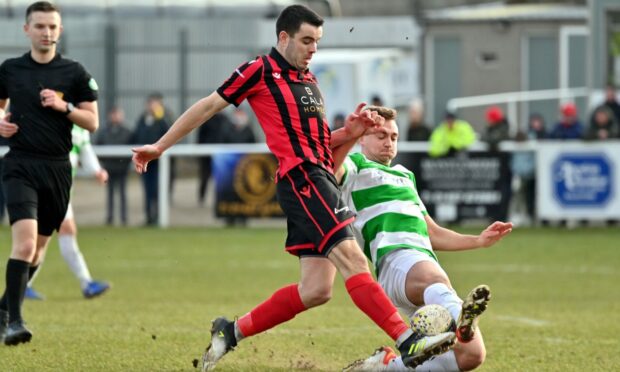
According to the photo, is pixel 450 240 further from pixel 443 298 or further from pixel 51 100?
pixel 51 100

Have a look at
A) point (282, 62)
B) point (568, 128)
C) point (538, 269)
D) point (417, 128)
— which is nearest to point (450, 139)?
point (417, 128)

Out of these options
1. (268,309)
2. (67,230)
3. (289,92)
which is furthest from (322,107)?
(67,230)

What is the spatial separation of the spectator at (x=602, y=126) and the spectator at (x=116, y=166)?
24.6 ft

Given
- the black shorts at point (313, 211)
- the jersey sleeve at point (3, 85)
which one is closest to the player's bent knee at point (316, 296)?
the black shorts at point (313, 211)

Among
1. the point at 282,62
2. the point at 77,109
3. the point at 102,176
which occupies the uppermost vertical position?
the point at 282,62

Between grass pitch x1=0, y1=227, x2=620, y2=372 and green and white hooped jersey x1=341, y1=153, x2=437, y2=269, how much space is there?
1036 mm

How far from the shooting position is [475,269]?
16078mm

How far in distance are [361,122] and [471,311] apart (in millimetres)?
1306

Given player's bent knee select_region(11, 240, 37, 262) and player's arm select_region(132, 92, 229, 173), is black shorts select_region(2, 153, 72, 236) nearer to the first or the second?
player's bent knee select_region(11, 240, 37, 262)

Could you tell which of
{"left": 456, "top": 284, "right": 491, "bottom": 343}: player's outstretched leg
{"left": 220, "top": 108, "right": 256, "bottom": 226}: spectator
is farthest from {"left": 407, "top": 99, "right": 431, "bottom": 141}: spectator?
{"left": 456, "top": 284, "right": 491, "bottom": 343}: player's outstretched leg

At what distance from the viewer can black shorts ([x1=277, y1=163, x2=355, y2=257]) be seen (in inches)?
285

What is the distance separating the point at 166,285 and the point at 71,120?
518 centimetres

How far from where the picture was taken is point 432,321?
671cm

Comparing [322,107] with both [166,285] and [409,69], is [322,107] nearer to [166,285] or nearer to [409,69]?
[166,285]
